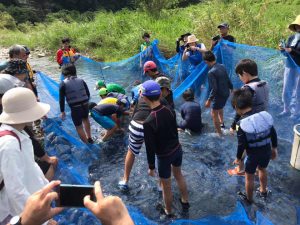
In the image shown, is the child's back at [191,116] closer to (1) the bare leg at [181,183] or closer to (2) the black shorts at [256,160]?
(1) the bare leg at [181,183]

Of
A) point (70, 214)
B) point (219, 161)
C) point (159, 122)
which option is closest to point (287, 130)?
point (219, 161)

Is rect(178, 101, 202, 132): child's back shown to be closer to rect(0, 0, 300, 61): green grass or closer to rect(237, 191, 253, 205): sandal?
rect(237, 191, 253, 205): sandal

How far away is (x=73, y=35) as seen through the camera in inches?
709

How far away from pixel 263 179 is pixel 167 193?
1.20m

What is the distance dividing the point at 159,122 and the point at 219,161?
197 cm

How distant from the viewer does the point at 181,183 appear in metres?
3.84

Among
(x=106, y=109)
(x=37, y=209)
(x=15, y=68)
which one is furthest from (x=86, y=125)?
(x=37, y=209)

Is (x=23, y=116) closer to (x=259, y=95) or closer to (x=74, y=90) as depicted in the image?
(x=74, y=90)

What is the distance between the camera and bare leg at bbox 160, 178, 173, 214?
12.0 feet

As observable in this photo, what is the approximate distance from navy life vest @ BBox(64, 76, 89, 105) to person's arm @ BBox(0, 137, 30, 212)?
2932mm

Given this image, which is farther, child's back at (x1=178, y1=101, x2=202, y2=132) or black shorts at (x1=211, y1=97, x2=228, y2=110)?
child's back at (x1=178, y1=101, x2=202, y2=132)

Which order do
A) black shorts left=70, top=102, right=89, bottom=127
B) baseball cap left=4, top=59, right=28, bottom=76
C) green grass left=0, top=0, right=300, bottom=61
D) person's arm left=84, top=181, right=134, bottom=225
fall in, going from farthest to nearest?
green grass left=0, top=0, right=300, bottom=61
black shorts left=70, top=102, right=89, bottom=127
baseball cap left=4, top=59, right=28, bottom=76
person's arm left=84, top=181, right=134, bottom=225

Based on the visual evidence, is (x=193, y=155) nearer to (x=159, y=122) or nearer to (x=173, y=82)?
(x=159, y=122)

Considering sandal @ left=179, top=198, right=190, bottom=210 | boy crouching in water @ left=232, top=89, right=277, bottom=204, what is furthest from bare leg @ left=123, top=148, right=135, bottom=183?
boy crouching in water @ left=232, top=89, right=277, bottom=204
